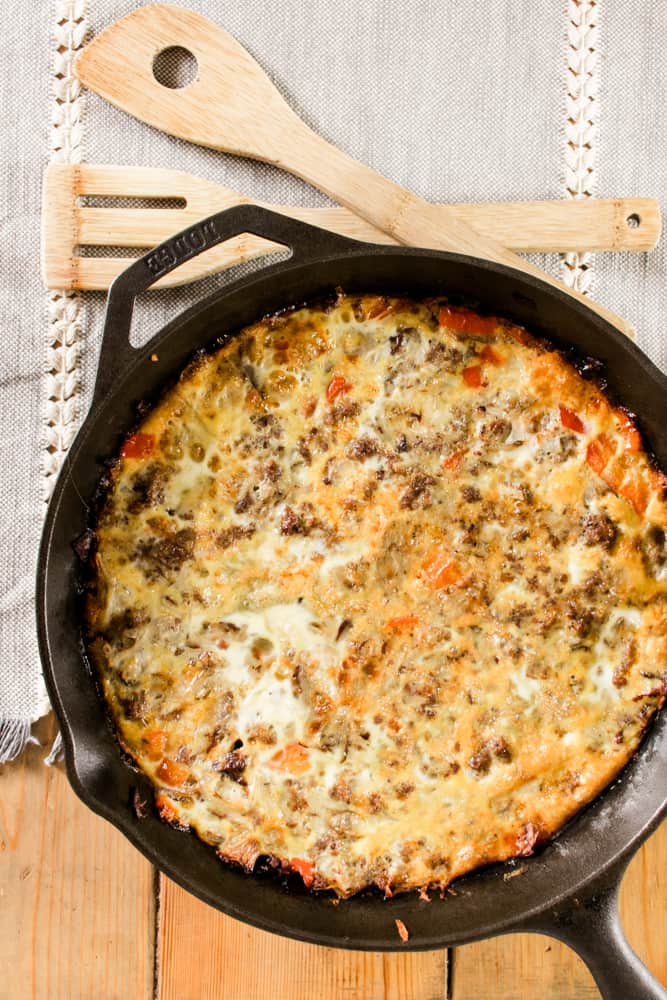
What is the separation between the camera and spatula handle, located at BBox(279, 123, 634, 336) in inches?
104

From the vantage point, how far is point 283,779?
7.90 ft

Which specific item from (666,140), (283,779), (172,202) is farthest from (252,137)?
(283,779)

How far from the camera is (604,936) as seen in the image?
2.21 metres

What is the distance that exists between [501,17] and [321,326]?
121 centimetres

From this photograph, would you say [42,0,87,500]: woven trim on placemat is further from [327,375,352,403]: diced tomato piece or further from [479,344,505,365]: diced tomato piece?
[479,344,505,365]: diced tomato piece

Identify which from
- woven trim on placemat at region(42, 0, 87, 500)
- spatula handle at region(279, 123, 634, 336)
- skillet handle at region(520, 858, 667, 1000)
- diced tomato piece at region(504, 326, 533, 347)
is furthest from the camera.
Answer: woven trim on placemat at region(42, 0, 87, 500)

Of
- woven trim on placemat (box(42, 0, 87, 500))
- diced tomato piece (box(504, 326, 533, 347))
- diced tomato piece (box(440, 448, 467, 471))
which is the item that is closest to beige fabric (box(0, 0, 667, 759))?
woven trim on placemat (box(42, 0, 87, 500))

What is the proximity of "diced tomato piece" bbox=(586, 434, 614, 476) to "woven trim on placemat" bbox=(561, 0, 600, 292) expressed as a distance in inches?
33.6

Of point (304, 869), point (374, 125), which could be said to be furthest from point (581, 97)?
point (304, 869)

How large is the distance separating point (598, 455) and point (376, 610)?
722mm

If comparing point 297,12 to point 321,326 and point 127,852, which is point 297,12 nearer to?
point 321,326

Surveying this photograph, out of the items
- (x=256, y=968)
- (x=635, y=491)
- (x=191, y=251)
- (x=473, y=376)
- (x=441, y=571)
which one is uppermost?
(x=191, y=251)

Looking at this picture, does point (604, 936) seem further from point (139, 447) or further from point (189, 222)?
point (189, 222)

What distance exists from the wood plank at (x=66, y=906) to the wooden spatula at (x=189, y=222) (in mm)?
1558
